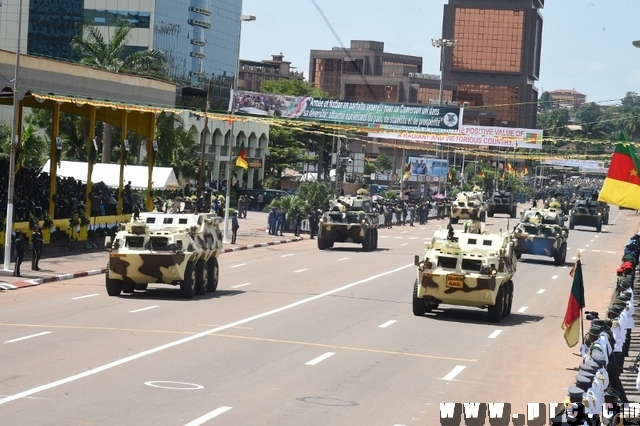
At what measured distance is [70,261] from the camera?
136 ft

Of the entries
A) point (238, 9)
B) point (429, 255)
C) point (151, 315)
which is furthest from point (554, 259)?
point (238, 9)

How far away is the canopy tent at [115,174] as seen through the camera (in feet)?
200

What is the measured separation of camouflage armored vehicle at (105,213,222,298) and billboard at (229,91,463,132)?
121ft

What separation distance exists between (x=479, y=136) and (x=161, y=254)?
4829cm

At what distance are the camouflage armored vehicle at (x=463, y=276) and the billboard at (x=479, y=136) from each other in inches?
1559

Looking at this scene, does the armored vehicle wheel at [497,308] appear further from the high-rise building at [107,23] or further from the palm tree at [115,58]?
the high-rise building at [107,23]

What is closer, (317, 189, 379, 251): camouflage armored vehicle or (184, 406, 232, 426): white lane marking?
(184, 406, 232, 426): white lane marking

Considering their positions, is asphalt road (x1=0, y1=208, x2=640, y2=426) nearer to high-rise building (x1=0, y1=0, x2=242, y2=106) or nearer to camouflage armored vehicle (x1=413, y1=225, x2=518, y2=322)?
camouflage armored vehicle (x1=413, y1=225, x2=518, y2=322)

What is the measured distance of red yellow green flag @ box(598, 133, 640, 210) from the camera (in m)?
24.7

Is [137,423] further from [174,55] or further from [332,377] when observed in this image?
[174,55]

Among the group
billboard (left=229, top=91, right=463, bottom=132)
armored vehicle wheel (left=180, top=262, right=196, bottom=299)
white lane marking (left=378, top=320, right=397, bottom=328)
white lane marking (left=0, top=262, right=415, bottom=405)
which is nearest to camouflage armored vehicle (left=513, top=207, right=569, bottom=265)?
white lane marking (left=0, top=262, right=415, bottom=405)

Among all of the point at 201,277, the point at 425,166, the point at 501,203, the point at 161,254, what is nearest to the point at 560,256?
the point at 201,277

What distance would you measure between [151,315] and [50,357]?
6.95 meters

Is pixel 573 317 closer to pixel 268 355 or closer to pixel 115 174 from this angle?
pixel 268 355
